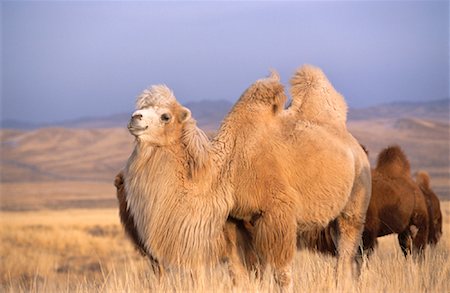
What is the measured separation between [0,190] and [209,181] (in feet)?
218

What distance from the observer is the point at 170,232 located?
310 inches

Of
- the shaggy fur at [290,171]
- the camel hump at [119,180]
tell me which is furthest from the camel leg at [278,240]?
the camel hump at [119,180]

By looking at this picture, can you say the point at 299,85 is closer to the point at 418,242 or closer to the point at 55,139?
the point at 418,242

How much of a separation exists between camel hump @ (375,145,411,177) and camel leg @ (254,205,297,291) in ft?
12.4

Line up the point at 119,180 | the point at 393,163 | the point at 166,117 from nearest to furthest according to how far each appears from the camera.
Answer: the point at 166,117, the point at 119,180, the point at 393,163

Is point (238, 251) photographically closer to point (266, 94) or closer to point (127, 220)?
point (266, 94)

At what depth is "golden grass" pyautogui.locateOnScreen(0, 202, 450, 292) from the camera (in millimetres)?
7988

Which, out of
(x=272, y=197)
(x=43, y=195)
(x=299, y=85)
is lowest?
(x=43, y=195)

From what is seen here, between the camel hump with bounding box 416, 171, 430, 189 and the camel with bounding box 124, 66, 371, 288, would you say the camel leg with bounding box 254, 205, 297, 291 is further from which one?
the camel hump with bounding box 416, 171, 430, 189

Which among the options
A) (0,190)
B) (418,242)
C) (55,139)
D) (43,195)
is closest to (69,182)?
(0,190)

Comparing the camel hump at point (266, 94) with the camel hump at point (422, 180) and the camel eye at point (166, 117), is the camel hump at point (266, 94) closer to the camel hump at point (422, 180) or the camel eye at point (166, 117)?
the camel eye at point (166, 117)

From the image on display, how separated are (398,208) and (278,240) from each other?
3479 mm

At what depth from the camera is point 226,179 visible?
8.02 meters

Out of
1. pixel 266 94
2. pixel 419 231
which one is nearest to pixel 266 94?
pixel 266 94
